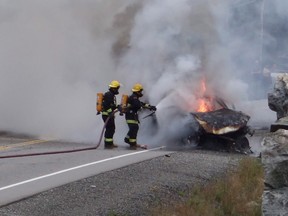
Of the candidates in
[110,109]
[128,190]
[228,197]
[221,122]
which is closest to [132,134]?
[110,109]

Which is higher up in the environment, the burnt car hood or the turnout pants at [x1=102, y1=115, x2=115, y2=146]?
the burnt car hood

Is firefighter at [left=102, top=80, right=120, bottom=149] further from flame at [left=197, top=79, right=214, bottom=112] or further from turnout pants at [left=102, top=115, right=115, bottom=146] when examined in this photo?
flame at [left=197, top=79, right=214, bottom=112]

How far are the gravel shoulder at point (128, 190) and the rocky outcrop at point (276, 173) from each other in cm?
262

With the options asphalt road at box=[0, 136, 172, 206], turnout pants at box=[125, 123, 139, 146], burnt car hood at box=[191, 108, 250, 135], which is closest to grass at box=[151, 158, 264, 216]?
asphalt road at box=[0, 136, 172, 206]

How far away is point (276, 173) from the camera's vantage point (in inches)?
185

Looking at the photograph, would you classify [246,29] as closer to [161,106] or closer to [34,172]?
[161,106]

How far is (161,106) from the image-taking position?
45.6ft

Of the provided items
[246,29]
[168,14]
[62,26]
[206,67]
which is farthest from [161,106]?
[62,26]

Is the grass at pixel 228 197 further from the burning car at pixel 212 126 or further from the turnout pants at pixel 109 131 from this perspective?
the turnout pants at pixel 109 131

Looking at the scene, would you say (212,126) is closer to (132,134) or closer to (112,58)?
(132,134)

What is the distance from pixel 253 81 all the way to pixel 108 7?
493 cm

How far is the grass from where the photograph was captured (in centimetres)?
762

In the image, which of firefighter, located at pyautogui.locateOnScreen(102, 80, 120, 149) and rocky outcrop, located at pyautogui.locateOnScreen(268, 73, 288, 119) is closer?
rocky outcrop, located at pyautogui.locateOnScreen(268, 73, 288, 119)

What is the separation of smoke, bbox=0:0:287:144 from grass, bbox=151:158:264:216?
390 centimetres
